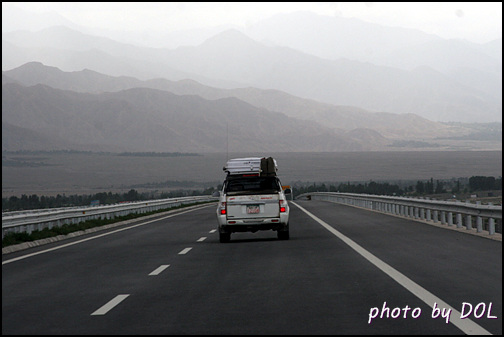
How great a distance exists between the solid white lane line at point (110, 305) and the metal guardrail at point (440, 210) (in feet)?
43.3

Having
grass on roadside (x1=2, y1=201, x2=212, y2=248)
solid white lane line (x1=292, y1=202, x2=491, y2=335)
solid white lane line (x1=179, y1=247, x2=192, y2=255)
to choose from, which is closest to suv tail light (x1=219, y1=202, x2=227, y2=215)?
solid white lane line (x1=179, y1=247, x2=192, y2=255)

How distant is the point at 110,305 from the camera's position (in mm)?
11531

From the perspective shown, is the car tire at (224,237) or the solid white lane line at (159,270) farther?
the car tire at (224,237)

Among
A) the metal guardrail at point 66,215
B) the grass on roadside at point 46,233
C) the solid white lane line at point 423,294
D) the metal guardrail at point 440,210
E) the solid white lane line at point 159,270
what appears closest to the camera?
the solid white lane line at point 423,294

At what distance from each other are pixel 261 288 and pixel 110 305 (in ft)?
8.07

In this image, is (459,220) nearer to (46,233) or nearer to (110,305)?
(46,233)

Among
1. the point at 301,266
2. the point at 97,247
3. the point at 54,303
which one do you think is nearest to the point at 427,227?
the point at 97,247

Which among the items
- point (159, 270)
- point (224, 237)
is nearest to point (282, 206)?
point (224, 237)

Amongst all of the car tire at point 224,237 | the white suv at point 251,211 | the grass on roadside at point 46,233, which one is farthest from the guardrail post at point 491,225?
the grass on roadside at point 46,233

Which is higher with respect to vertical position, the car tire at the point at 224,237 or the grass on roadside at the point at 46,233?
the grass on roadside at the point at 46,233

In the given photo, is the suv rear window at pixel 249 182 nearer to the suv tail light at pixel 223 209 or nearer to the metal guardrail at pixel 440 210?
the suv tail light at pixel 223 209

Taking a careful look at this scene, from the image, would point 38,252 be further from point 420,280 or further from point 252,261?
point 420,280

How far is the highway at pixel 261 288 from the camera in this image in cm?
975

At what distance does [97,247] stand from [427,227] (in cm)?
1146
